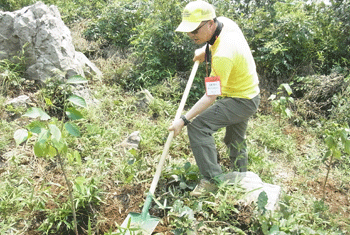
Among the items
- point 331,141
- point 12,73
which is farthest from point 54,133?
point 12,73

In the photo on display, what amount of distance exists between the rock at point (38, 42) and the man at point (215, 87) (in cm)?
244

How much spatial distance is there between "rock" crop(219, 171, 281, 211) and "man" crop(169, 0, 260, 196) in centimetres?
16

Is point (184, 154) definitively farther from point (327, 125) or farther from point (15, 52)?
point (15, 52)

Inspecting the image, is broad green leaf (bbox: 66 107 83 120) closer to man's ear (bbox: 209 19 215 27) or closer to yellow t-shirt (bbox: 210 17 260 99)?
yellow t-shirt (bbox: 210 17 260 99)

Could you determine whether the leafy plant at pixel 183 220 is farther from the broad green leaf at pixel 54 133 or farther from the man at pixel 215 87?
the broad green leaf at pixel 54 133

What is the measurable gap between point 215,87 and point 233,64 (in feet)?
0.88

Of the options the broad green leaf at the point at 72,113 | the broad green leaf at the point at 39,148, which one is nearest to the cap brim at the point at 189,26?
the broad green leaf at the point at 72,113

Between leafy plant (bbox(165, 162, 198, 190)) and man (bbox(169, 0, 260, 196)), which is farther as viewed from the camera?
leafy plant (bbox(165, 162, 198, 190))

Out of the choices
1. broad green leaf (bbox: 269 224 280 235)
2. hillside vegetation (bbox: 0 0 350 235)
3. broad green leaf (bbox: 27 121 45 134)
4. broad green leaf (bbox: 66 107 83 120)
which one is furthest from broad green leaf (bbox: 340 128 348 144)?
broad green leaf (bbox: 27 121 45 134)

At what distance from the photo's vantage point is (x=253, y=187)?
283cm

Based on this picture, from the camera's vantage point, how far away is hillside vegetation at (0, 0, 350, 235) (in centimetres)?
263

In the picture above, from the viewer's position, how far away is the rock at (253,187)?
2695 mm

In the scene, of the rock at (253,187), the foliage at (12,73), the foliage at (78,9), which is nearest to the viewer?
the rock at (253,187)

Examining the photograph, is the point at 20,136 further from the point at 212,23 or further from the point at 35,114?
the point at 212,23
